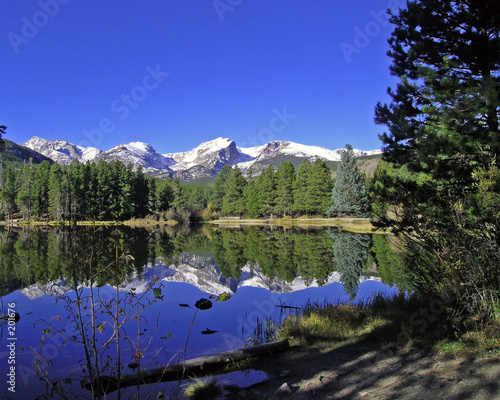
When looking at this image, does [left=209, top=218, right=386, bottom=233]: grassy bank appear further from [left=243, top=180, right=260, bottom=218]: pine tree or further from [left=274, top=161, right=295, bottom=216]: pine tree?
[left=274, top=161, right=295, bottom=216]: pine tree

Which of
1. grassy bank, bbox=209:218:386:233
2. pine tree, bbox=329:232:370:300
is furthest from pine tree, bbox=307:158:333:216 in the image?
pine tree, bbox=329:232:370:300

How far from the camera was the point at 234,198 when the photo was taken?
2630 inches

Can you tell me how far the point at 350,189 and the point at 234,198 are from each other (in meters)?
26.0

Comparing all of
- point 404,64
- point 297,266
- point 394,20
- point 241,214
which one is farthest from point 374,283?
point 241,214

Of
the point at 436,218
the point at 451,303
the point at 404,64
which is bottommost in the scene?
the point at 451,303

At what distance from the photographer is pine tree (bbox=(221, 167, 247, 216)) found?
66188 millimetres

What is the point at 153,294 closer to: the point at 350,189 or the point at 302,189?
the point at 350,189

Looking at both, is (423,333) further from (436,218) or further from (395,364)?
(436,218)

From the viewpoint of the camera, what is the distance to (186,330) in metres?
8.46

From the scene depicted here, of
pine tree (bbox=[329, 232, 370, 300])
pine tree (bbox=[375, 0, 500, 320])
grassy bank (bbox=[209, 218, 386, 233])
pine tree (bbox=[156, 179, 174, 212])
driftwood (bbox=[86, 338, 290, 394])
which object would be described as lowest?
pine tree (bbox=[329, 232, 370, 300])

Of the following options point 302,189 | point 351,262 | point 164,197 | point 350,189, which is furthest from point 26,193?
point 351,262

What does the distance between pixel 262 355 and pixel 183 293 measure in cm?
682

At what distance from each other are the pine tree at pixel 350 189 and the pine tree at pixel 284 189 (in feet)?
39.1

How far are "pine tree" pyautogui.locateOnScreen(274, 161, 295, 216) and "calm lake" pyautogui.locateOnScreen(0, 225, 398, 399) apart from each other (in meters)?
33.2
